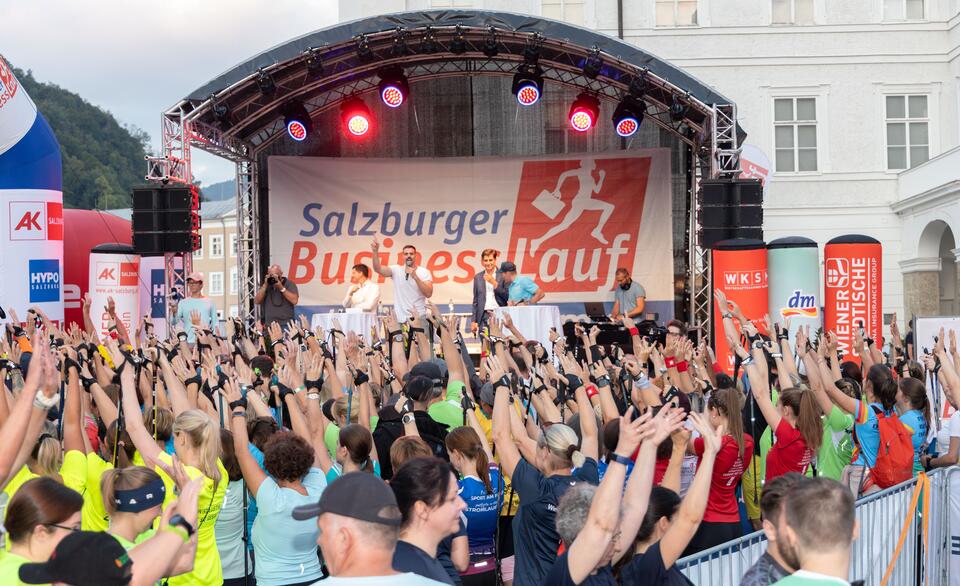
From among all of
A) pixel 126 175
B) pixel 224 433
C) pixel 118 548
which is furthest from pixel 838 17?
pixel 126 175

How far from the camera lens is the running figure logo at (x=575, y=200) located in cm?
A: 1802

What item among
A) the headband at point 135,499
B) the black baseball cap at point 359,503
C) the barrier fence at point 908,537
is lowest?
the barrier fence at point 908,537

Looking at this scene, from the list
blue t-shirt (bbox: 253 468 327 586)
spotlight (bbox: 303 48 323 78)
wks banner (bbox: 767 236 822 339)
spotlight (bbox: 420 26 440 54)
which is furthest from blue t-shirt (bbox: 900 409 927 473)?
spotlight (bbox: 303 48 323 78)

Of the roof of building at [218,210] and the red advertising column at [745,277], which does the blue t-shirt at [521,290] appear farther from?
the roof of building at [218,210]

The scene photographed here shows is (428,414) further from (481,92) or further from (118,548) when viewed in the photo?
(481,92)

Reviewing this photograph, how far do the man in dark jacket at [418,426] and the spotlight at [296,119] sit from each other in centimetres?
1136

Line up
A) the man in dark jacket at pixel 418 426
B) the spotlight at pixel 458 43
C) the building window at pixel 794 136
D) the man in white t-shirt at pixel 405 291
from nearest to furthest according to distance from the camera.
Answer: the man in dark jacket at pixel 418 426 → the man in white t-shirt at pixel 405 291 → the spotlight at pixel 458 43 → the building window at pixel 794 136

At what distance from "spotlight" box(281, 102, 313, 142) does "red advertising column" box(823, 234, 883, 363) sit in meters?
8.11

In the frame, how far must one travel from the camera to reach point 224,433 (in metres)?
4.93

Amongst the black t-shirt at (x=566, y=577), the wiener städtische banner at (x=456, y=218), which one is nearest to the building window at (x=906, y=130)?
the wiener städtische banner at (x=456, y=218)

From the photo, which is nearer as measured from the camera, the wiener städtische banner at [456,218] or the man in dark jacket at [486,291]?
the man in dark jacket at [486,291]

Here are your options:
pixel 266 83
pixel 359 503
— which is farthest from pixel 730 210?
pixel 359 503

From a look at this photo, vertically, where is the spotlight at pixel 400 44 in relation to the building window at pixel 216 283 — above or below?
above

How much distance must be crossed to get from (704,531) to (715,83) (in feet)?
58.2
